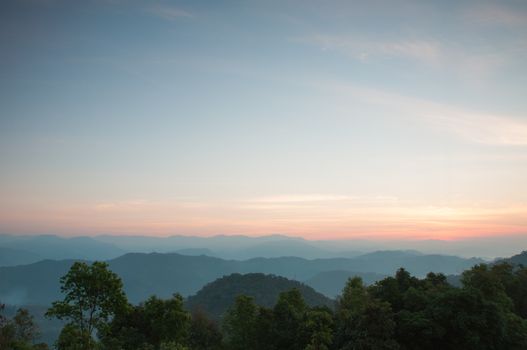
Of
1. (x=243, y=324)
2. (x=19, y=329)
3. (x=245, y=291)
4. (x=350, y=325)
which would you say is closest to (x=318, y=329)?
(x=350, y=325)

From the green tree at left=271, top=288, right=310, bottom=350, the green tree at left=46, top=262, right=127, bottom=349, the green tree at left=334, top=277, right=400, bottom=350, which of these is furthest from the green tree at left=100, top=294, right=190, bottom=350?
the green tree at left=334, top=277, right=400, bottom=350

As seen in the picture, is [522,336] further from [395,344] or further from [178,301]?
[178,301]

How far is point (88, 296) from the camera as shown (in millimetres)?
27859

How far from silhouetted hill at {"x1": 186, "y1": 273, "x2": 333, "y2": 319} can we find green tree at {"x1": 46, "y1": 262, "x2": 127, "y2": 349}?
110 metres

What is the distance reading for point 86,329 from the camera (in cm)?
2723

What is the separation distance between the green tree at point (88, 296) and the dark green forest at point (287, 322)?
6 centimetres

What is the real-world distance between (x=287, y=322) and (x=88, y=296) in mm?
17223

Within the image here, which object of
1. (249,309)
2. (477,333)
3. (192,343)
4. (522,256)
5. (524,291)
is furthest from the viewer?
(522,256)

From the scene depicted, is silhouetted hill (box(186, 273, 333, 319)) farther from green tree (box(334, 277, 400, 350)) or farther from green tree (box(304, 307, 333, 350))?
green tree (box(304, 307, 333, 350))

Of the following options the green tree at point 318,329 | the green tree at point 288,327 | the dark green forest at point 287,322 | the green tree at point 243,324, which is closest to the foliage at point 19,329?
the dark green forest at point 287,322

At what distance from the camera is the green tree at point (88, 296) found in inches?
1070

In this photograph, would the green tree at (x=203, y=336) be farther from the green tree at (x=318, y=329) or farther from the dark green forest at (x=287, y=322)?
the green tree at (x=318, y=329)

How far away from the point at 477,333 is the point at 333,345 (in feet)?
39.0

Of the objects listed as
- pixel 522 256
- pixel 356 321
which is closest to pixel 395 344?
pixel 356 321
